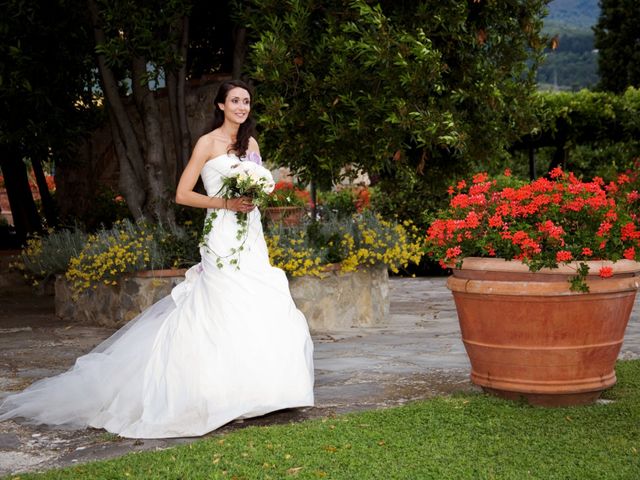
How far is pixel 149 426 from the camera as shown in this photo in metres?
5.20

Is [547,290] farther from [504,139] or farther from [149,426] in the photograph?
[504,139]

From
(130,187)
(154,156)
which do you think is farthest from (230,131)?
(130,187)

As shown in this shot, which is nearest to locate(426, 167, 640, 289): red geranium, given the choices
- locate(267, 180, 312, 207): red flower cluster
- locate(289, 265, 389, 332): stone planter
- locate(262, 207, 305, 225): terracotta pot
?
locate(267, 180, 312, 207): red flower cluster

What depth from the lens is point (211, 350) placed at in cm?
543

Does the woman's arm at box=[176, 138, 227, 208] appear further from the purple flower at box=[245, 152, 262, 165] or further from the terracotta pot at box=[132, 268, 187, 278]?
the terracotta pot at box=[132, 268, 187, 278]

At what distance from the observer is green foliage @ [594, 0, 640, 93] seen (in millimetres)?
30234

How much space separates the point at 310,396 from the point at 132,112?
8.38 metres

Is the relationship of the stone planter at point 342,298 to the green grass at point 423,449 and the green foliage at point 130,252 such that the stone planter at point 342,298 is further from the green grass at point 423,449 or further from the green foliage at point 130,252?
the green grass at point 423,449

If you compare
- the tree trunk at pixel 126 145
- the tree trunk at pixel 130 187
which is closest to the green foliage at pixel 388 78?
the tree trunk at pixel 126 145

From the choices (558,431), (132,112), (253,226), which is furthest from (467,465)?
(132,112)

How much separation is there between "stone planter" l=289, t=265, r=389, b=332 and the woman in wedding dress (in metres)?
3.19

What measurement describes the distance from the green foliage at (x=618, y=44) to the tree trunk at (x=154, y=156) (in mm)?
23852

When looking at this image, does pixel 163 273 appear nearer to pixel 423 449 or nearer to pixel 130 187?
pixel 130 187

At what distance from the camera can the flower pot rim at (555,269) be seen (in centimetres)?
527
